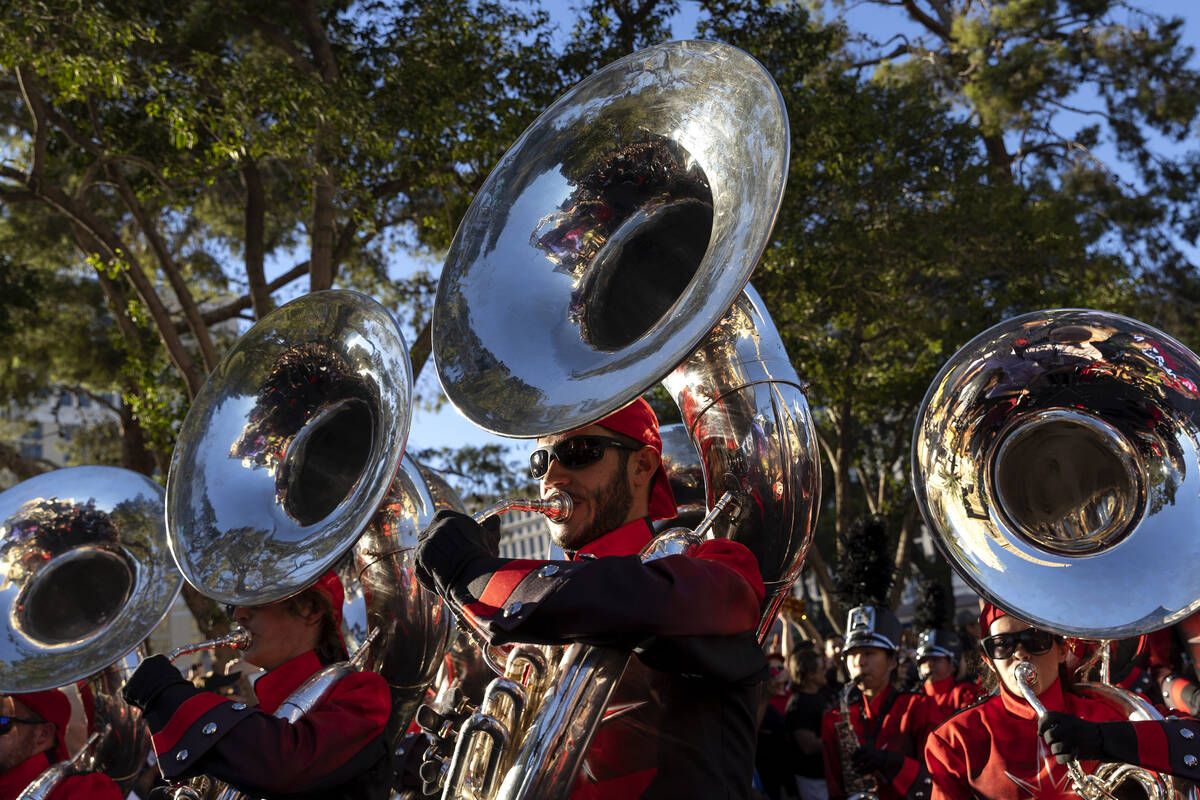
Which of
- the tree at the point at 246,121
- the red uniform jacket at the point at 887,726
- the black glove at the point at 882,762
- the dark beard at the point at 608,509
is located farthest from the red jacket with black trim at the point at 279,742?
the tree at the point at 246,121

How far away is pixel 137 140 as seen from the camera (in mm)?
10242

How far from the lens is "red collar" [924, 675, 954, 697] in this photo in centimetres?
645

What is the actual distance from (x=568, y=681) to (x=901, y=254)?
35.9ft

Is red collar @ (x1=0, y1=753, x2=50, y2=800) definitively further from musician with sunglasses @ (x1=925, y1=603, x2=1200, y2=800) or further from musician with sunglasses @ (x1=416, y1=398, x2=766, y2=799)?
musician with sunglasses @ (x1=925, y1=603, x2=1200, y2=800)

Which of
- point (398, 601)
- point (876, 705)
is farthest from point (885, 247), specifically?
point (398, 601)

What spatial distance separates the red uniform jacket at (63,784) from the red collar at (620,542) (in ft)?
7.08

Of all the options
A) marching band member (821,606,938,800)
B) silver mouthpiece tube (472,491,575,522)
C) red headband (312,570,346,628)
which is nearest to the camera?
silver mouthpiece tube (472,491,575,522)

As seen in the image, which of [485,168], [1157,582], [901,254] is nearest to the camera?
[1157,582]

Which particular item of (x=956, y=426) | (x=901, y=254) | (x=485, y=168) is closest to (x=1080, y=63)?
(x=901, y=254)

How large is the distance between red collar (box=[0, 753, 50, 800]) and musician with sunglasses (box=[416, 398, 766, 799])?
242 centimetres

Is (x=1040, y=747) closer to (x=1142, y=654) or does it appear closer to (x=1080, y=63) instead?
(x=1142, y=654)

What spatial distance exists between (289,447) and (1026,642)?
237 centimetres

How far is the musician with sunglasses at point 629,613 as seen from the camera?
2.02 metres

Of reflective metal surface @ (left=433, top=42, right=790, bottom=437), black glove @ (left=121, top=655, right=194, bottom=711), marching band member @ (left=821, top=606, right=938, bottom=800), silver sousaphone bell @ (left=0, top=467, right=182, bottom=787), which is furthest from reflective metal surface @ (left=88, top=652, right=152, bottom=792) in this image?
marching band member @ (left=821, top=606, right=938, bottom=800)
